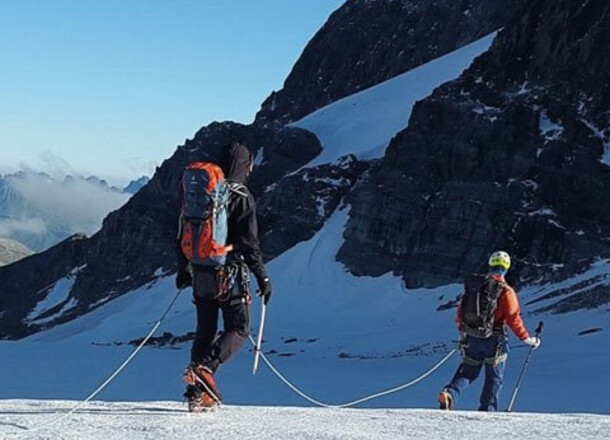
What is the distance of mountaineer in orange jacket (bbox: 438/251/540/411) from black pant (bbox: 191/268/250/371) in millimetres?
3165

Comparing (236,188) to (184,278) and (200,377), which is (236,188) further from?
(200,377)

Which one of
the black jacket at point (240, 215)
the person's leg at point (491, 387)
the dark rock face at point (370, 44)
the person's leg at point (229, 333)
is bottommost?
the person's leg at point (491, 387)

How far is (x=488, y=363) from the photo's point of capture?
35.8 feet

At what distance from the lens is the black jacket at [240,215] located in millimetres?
8461

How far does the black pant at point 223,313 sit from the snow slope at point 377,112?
6448 centimetres

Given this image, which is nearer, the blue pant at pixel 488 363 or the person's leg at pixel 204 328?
the person's leg at pixel 204 328

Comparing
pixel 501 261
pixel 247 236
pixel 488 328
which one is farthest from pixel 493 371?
pixel 247 236

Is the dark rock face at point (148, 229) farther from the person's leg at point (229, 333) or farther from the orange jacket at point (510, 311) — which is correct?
the person's leg at point (229, 333)

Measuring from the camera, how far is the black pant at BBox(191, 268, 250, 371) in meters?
8.52

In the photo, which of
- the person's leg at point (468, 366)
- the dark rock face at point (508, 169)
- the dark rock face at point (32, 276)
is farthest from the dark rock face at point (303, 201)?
the person's leg at point (468, 366)

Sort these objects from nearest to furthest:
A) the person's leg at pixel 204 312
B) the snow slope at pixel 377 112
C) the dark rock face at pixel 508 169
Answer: the person's leg at pixel 204 312, the dark rock face at pixel 508 169, the snow slope at pixel 377 112

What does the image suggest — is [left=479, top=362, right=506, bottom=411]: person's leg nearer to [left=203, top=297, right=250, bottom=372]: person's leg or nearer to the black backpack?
the black backpack

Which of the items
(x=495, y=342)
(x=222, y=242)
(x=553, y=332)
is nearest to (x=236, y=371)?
(x=553, y=332)

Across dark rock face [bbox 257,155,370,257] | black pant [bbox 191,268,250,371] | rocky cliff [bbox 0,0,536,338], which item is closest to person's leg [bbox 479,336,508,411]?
black pant [bbox 191,268,250,371]
